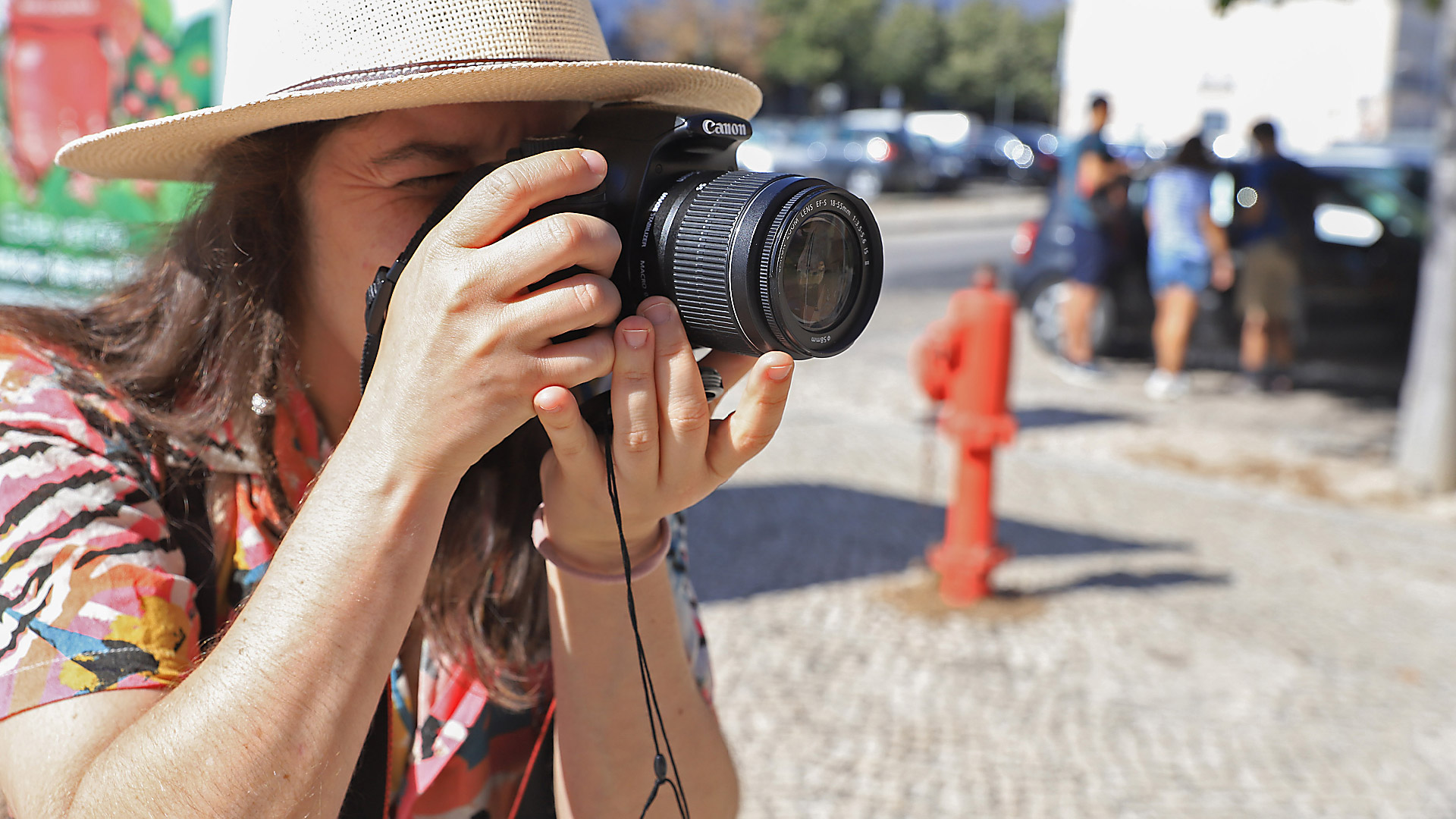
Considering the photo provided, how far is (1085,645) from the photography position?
3.63 meters

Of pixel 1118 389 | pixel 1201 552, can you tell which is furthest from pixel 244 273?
pixel 1118 389

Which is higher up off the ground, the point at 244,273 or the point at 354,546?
the point at 244,273

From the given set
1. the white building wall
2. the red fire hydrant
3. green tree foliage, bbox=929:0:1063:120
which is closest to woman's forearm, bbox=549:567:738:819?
the red fire hydrant

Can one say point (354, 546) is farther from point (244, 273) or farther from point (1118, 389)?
point (1118, 389)

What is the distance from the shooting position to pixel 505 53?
1.22 metres

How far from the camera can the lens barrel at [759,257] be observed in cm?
114

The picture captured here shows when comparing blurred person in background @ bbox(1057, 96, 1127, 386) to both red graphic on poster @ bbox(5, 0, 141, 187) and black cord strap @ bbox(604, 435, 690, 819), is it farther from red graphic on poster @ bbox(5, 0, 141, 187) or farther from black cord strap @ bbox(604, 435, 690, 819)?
black cord strap @ bbox(604, 435, 690, 819)

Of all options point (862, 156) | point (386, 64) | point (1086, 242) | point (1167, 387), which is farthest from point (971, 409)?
point (862, 156)

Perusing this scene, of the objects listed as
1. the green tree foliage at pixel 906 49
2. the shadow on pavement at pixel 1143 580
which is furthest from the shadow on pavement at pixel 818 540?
the green tree foliage at pixel 906 49

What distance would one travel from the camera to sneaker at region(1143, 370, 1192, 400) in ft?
24.4

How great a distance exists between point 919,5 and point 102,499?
191 ft

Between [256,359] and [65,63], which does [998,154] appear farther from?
[256,359]

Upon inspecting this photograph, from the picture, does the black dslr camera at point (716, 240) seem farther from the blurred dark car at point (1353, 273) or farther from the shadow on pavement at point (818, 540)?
the blurred dark car at point (1353, 273)

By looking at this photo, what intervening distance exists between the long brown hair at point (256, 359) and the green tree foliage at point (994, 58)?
2201 inches
